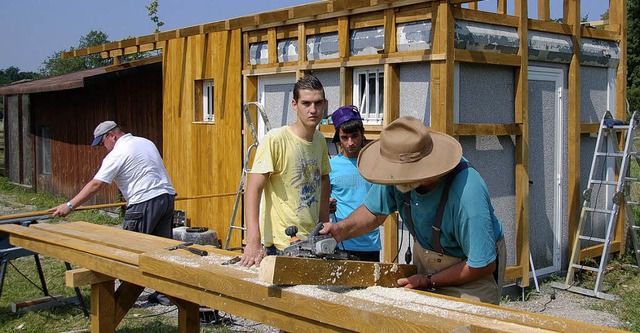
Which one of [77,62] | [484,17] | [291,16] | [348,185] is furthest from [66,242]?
[77,62]

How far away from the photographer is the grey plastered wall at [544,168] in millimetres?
8086

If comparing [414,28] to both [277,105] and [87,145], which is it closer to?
[277,105]

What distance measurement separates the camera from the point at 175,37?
10.8 meters

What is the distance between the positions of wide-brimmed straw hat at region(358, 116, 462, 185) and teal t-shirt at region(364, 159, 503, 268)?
0.13 metres

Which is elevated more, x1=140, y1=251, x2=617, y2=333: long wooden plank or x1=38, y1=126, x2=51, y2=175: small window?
x1=38, y1=126, x2=51, y2=175: small window

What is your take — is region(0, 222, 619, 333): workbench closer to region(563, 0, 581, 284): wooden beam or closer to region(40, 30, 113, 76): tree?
region(563, 0, 581, 284): wooden beam

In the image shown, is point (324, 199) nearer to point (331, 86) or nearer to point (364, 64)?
point (364, 64)

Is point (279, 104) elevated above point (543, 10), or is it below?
below

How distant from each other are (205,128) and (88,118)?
19.3 ft

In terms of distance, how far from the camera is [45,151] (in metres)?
17.5

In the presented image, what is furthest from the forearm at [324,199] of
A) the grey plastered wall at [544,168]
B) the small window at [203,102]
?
the small window at [203,102]

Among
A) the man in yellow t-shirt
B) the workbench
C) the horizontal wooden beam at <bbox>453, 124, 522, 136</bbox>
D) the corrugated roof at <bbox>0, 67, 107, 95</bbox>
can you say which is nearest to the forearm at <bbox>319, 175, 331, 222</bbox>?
the man in yellow t-shirt

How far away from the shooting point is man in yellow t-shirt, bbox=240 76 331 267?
4.21 metres

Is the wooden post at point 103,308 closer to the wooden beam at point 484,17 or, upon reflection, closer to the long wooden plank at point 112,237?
the long wooden plank at point 112,237
